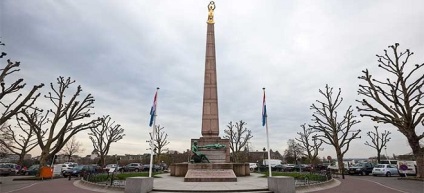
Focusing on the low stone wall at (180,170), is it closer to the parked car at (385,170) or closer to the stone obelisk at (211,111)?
the stone obelisk at (211,111)

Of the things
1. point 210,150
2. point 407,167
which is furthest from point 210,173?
point 407,167

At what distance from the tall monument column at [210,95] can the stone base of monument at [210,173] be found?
409 centimetres

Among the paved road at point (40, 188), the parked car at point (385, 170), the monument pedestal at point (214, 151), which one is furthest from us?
the parked car at point (385, 170)

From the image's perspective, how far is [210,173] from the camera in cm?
1895

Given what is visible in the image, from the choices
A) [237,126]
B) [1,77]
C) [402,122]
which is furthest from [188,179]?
[237,126]

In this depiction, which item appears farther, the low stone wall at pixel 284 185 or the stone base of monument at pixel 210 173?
the stone base of monument at pixel 210 173

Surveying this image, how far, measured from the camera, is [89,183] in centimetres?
1820

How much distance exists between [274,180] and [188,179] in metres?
6.44

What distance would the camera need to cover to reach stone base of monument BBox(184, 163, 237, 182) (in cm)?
1834

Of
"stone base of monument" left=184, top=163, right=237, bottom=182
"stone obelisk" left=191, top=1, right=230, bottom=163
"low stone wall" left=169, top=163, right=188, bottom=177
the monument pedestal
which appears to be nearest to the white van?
"stone obelisk" left=191, top=1, right=230, bottom=163

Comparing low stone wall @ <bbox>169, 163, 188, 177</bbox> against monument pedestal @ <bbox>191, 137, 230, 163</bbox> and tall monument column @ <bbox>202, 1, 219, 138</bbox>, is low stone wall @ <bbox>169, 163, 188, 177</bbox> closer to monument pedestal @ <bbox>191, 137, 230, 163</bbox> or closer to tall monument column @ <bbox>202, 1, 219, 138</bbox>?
monument pedestal @ <bbox>191, 137, 230, 163</bbox>

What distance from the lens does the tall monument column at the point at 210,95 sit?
23.9 m

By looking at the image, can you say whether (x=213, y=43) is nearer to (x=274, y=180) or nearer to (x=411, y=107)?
(x=274, y=180)

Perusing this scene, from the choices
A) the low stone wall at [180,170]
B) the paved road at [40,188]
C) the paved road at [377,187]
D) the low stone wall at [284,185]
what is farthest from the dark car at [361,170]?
the paved road at [40,188]
